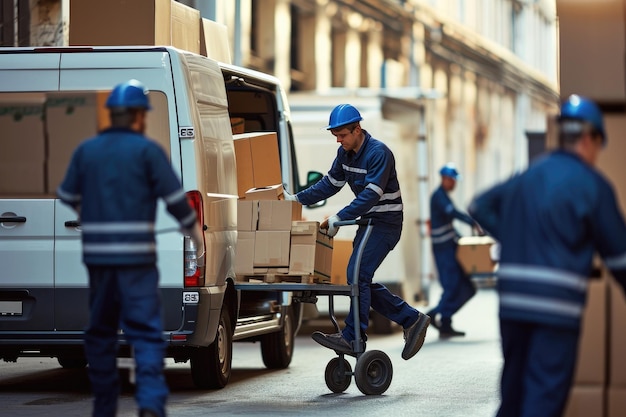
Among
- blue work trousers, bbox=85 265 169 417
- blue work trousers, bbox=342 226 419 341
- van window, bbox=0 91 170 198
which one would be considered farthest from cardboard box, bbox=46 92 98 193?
blue work trousers, bbox=85 265 169 417

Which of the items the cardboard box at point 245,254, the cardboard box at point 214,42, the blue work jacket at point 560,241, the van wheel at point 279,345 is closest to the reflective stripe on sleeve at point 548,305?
the blue work jacket at point 560,241

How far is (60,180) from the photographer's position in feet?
33.9

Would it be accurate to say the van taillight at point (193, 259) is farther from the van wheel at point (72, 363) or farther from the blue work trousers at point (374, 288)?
the van wheel at point (72, 363)

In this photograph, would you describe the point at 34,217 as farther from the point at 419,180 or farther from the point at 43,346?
the point at 419,180

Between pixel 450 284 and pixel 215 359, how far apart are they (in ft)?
24.0

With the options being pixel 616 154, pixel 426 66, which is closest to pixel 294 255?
pixel 616 154

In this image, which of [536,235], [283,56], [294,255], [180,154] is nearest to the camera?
[536,235]

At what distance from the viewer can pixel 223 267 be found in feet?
35.4

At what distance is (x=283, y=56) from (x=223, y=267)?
21.1 meters

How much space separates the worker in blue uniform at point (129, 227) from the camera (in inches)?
295

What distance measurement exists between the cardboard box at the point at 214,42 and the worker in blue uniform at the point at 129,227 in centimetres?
471

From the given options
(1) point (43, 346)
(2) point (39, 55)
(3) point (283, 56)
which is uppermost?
(3) point (283, 56)

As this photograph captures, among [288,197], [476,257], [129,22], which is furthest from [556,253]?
[476,257]

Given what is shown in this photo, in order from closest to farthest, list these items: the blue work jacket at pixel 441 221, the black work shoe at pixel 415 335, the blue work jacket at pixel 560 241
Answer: the blue work jacket at pixel 560 241, the black work shoe at pixel 415 335, the blue work jacket at pixel 441 221
